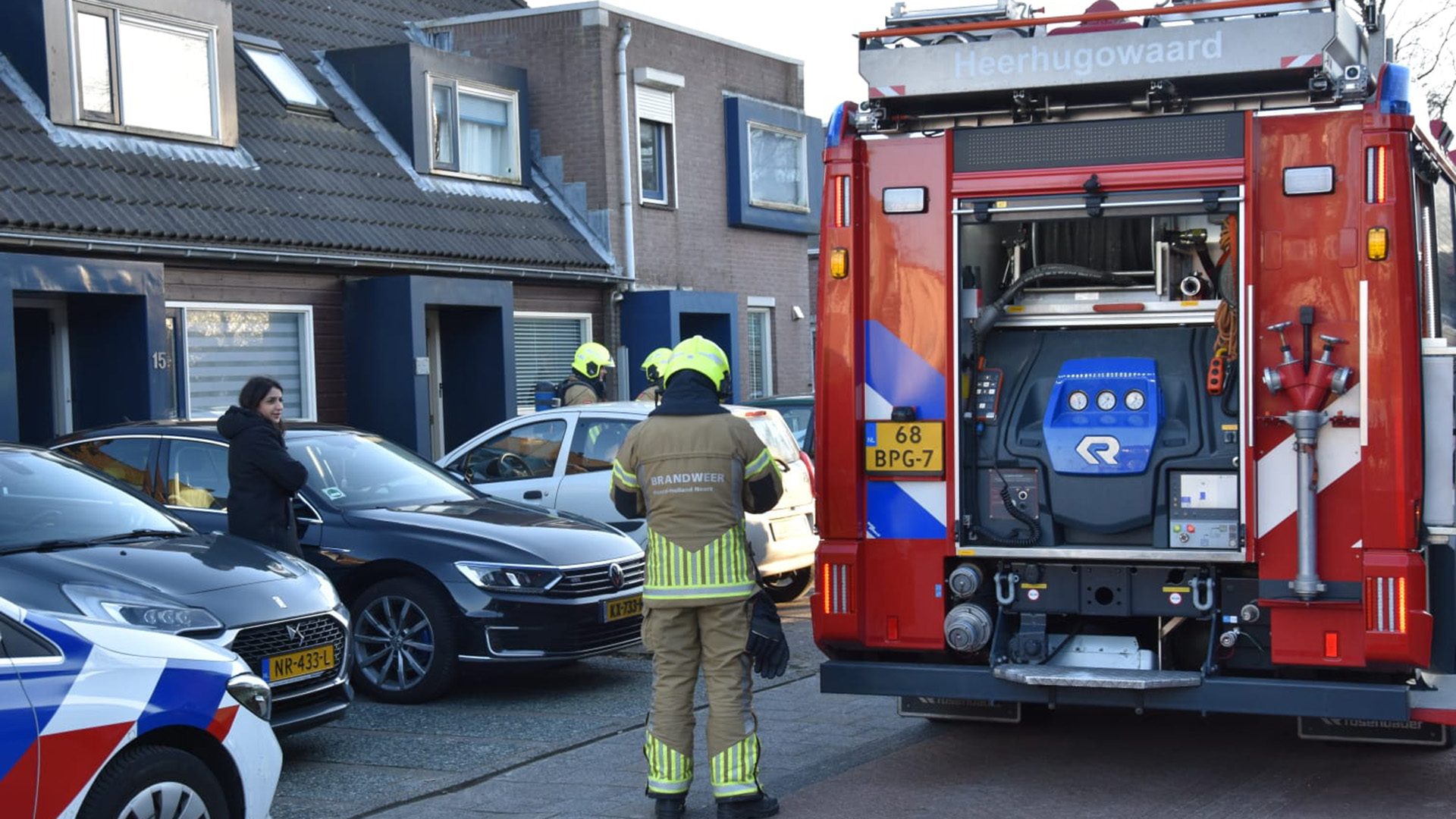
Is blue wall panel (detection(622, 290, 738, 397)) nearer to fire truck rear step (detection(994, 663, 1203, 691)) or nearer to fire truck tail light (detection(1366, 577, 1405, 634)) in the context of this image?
fire truck rear step (detection(994, 663, 1203, 691))

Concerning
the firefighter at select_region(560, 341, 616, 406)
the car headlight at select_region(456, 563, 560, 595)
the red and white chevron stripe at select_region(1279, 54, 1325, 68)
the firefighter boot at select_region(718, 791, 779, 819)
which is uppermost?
the red and white chevron stripe at select_region(1279, 54, 1325, 68)

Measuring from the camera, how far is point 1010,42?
6.74 meters

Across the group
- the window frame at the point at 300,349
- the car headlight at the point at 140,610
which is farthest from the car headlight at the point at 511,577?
the window frame at the point at 300,349

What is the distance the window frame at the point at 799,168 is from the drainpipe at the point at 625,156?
2.73 m

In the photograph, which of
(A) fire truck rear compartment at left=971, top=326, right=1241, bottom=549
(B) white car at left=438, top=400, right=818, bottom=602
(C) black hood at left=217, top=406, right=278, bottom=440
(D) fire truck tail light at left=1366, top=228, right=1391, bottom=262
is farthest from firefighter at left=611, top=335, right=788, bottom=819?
(B) white car at left=438, top=400, right=818, bottom=602

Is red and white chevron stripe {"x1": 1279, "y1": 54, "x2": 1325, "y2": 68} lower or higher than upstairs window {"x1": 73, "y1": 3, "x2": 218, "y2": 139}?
lower

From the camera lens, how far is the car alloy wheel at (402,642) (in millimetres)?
9031

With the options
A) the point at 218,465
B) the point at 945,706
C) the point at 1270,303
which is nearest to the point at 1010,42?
the point at 1270,303

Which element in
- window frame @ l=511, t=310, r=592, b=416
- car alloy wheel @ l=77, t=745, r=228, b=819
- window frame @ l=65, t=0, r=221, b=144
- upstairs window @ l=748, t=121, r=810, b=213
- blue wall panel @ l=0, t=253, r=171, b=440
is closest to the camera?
car alloy wheel @ l=77, t=745, r=228, b=819

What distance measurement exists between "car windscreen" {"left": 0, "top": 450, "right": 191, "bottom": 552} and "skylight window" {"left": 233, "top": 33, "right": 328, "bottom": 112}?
385 inches

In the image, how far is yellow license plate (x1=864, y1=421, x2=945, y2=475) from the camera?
6910mm

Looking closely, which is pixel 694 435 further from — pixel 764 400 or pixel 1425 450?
pixel 764 400

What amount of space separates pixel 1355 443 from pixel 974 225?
5.95 feet

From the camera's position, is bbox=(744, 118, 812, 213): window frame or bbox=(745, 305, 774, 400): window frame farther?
bbox=(745, 305, 774, 400): window frame
